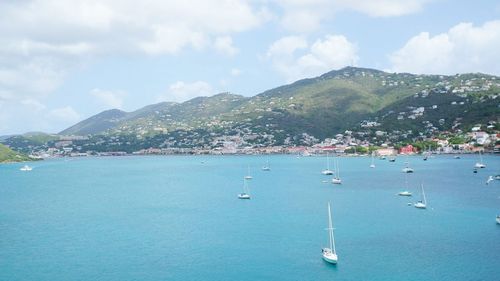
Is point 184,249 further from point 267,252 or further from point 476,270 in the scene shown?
point 476,270

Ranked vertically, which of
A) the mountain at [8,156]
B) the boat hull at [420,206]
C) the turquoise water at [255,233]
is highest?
the mountain at [8,156]

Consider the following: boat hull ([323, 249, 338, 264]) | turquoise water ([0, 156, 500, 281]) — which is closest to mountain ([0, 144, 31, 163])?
turquoise water ([0, 156, 500, 281])

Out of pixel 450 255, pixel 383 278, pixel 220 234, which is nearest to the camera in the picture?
pixel 383 278

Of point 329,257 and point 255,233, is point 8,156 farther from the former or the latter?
point 329,257

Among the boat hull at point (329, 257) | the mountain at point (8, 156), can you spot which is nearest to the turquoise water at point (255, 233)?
the boat hull at point (329, 257)

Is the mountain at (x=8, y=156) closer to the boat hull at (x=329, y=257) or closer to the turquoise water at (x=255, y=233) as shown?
the turquoise water at (x=255, y=233)

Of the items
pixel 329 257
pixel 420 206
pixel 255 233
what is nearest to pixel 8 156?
pixel 255 233

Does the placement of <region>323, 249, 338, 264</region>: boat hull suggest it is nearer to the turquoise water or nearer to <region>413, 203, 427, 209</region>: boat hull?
the turquoise water

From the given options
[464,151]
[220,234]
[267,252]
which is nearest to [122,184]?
[220,234]
